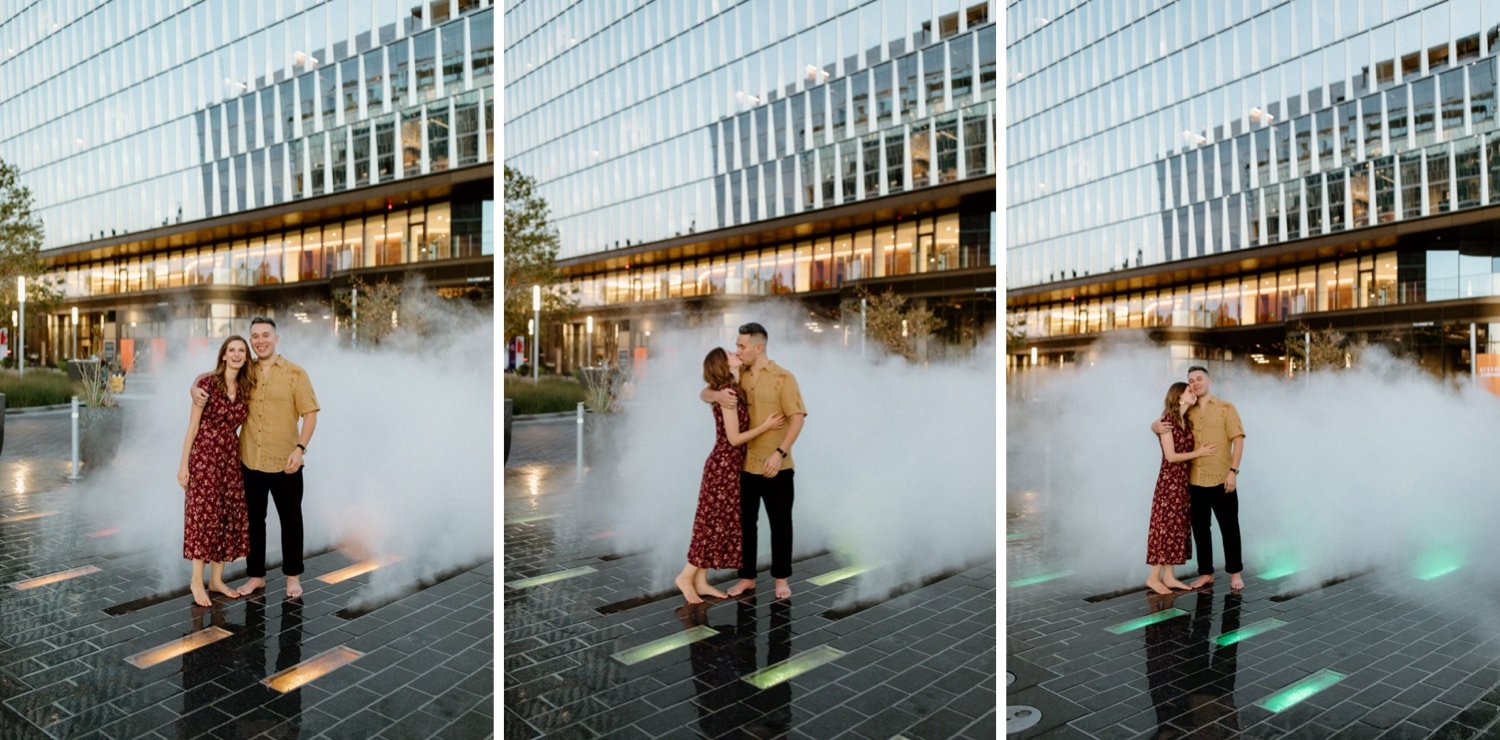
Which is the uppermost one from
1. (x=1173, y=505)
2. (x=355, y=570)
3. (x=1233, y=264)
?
(x=1233, y=264)

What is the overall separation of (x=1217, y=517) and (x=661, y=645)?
122 inches

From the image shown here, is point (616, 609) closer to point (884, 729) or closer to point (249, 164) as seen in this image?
point (884, 729)

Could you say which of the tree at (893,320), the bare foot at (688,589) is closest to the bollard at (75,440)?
the bare foot at (688,589)

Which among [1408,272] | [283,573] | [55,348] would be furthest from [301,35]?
[1408,272]

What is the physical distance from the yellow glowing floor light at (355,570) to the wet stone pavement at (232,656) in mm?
57

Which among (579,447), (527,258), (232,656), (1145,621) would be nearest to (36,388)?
(527,258)

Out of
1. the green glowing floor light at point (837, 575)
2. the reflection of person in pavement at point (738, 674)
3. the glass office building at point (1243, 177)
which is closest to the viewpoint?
the reflection of person in pavement at point (738, 674)

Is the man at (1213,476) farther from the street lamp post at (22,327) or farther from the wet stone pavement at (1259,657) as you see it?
the street lamp post at (22,327)

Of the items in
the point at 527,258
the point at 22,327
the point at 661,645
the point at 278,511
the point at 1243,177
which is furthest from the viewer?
the point at 1243,177

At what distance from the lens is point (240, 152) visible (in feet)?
19.4

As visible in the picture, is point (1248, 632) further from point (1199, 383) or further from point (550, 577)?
point (550, 577)

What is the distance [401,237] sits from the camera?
4910 mm

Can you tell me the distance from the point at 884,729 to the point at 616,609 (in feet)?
5.33

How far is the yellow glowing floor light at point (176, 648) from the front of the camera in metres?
3.56
